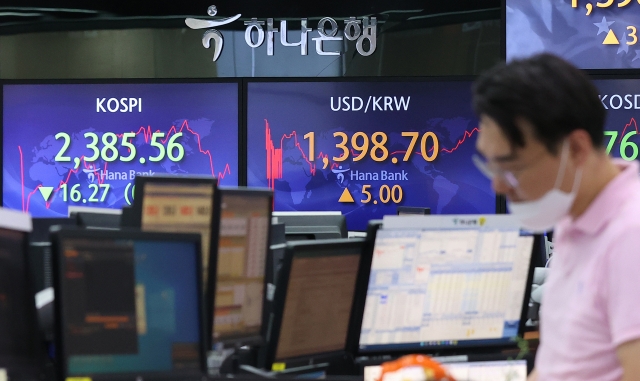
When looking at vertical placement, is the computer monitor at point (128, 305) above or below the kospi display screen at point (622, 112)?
below

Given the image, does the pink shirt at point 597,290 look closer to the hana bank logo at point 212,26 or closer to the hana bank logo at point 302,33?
the hana bank logo at point 302,33

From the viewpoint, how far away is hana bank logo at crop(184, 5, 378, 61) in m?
5.52

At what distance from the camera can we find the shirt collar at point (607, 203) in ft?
4.60

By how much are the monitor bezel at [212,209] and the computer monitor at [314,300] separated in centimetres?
18

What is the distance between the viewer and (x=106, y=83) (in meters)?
5.64

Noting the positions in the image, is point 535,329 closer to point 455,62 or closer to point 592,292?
point 592,292

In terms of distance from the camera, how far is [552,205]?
1.44 metres

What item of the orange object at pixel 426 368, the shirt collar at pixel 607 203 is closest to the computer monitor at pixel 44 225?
the orange object at pixel 426 368

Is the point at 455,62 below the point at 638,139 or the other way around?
the other way around

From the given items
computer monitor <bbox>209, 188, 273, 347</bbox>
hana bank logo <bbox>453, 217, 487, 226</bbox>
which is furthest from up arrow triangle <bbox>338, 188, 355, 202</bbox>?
computer monitor <bbox>209, 188, 273, 347</bbox>

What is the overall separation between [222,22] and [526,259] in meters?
3.57

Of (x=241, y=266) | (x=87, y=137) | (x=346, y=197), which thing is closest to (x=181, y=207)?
(x=241, y=266)

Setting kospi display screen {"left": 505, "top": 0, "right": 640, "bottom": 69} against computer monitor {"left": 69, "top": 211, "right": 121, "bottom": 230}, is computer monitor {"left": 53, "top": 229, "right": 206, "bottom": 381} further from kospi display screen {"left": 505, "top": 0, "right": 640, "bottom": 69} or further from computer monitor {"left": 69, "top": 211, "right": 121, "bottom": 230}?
kospi display screen {"left": 505, "top": 0, "right": 640, "bottom": 69}

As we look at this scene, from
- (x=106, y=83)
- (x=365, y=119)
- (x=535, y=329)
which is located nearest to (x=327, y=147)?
(x=365, y=119)
